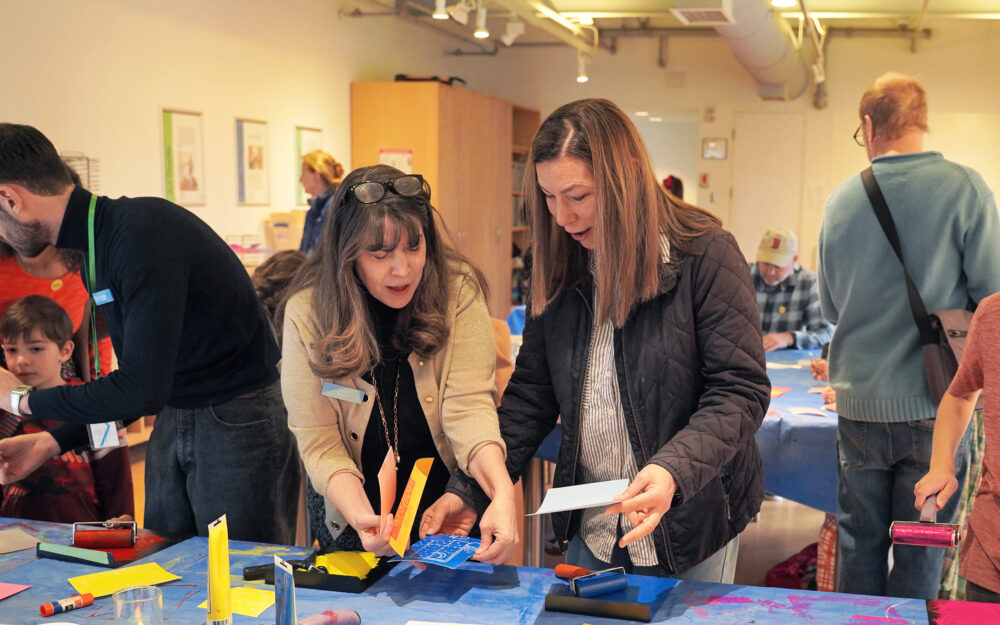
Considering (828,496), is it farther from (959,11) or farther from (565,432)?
(959,11)

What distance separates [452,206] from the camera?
27.5 feet

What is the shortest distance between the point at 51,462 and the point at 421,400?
123 cm

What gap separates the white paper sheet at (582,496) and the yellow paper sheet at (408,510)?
243 millimetres

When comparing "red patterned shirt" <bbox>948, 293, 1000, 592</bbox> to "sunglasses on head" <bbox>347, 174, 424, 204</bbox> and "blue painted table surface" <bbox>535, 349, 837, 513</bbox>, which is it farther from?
"blue painted table surface" <bbox>535, 349, 837, 513</bbox>

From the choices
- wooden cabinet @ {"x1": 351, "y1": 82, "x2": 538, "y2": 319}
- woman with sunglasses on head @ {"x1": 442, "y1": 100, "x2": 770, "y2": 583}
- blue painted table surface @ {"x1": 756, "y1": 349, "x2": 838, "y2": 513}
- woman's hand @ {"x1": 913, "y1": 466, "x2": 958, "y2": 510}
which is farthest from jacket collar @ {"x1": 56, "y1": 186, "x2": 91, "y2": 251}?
wooden cabinet @ {"x1": 351, "y1": 82, "x2": 538, "y2": 319}

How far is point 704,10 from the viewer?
19.7 ft

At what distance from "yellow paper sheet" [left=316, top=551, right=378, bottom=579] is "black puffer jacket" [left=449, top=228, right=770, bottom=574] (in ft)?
0.72

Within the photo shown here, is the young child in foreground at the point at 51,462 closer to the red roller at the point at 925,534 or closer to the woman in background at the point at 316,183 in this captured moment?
the red roller at the point at 925,534

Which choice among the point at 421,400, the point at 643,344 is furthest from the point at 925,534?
the point at 421,400

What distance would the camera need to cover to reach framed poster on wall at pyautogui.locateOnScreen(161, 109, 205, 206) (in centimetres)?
560

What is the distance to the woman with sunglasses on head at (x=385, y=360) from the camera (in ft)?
5.79

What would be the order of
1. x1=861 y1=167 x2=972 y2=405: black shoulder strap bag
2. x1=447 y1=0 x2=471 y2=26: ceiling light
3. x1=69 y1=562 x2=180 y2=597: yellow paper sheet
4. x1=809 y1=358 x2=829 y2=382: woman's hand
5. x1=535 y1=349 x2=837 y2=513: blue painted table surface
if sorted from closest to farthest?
x1=69 y1=562 x2=180 y2=597: yellow paper sheet
x1=861 y1=167 x2=972 y2=405: black shoulder strap bag
x1=535 y1=349 x2=837 y2=513: blue painted table surface
x1=809 y1=358 x2=829 y2=382: woman's hand
x1=447 y1=0 x2=471 y2=26: ceiling light

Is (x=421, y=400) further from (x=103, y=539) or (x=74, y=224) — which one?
(x=74, y=224)

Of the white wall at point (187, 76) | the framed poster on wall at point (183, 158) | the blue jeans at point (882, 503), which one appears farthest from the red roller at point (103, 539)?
the framed poster on wall at point (183, 158)
